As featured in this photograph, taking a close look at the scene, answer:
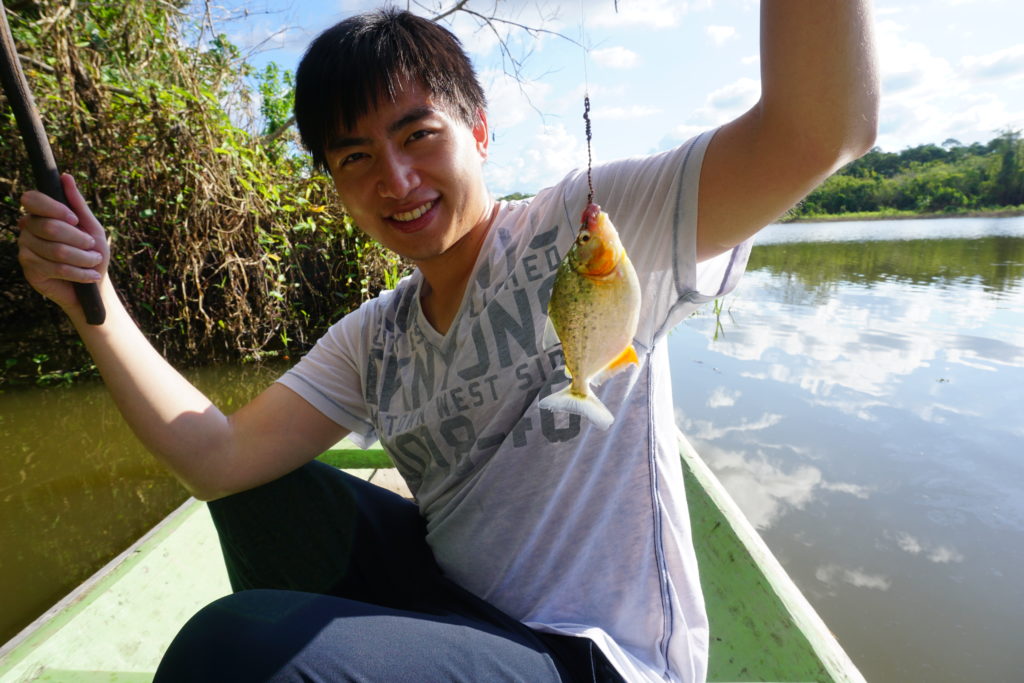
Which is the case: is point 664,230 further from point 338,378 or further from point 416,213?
point 338,378

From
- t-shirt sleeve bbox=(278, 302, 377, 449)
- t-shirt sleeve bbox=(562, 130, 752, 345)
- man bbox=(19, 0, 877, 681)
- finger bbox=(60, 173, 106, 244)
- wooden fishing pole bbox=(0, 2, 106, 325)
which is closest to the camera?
man bbox=(19, 0, 877, 681)

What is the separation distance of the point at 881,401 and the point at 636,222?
5565 millimetres

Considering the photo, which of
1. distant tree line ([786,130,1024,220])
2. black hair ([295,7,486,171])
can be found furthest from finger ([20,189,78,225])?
distant tree line ([786,130,1024,220])

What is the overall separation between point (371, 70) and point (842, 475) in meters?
4.37

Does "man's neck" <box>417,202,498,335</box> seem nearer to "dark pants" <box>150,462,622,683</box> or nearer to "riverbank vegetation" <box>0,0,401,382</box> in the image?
"dark pants" <box>150,462,622,683</box>

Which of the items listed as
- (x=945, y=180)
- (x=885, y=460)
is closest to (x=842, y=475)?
(x=885, y=460)

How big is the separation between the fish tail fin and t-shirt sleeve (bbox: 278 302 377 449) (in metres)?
0.95

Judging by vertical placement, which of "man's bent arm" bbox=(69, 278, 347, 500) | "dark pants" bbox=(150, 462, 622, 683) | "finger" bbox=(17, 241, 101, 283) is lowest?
"dark pants" bbox=(150, 462, 622, 683)

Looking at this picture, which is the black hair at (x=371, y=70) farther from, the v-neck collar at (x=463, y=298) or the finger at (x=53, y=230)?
the finger at (x=53, y=230)

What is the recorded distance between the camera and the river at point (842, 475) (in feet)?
9.71

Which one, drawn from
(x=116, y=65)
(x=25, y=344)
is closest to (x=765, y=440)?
(x=116, y=65)

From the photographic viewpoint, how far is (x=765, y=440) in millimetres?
4879

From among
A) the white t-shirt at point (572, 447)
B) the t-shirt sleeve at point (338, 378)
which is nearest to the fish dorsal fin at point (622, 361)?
the white t-shirt at point (572, 447)

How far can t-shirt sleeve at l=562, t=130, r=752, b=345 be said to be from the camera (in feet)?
3.70
